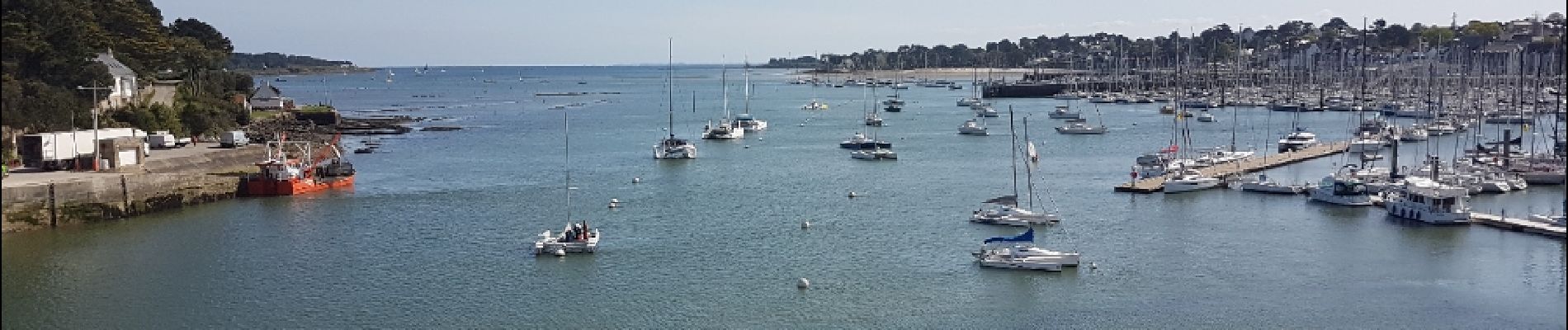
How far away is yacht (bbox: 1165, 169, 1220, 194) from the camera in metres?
46.1

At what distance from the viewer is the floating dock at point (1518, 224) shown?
116 ft

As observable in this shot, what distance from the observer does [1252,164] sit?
179ft

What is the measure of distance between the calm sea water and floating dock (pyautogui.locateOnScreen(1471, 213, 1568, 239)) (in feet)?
1.51

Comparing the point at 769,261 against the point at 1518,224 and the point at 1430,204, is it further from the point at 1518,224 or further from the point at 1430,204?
the point at 1518,224

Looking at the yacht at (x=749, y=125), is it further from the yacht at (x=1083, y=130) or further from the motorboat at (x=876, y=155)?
the motorboat at (x=876, y=155)

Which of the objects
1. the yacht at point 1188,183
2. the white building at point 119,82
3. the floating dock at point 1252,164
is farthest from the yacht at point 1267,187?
the white building at point 119,82

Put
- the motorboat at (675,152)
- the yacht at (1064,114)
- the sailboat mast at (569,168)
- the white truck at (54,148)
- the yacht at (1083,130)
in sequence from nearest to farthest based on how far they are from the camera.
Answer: the sailboat mast at (569,168)
the white truck at (54,148)
the motorboat at (675,152)
the yacht at (1083,130)
the yacht at (1064,114)

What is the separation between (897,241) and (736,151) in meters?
33.3

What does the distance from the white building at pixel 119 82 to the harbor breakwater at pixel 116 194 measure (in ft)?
26.8

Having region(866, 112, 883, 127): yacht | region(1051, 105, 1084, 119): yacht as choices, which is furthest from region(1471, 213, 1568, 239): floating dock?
region(1051, 105, 1084, 119): yacht

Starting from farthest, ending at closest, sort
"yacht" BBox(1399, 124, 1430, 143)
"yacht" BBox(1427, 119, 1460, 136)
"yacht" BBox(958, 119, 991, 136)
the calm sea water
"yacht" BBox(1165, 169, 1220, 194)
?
"yacht" BBox(958, 119, 991, 136)
"yacht" BBox(1427, 119, 1460, 136)
"yacht" BBox(1399, 124, 1430, 143)
"yacht" BBox(1165, 169, 1220, 194)
the calm sea water

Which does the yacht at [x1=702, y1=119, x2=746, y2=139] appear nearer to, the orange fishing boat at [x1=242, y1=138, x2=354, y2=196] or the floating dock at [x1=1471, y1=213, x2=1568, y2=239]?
the orange fishing boat at [x1=242, y1=138, x2=354, y2=196]

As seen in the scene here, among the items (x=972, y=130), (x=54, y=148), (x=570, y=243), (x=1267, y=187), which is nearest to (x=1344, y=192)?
(x=1267, y=187)

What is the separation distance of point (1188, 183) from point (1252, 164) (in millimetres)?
9865
